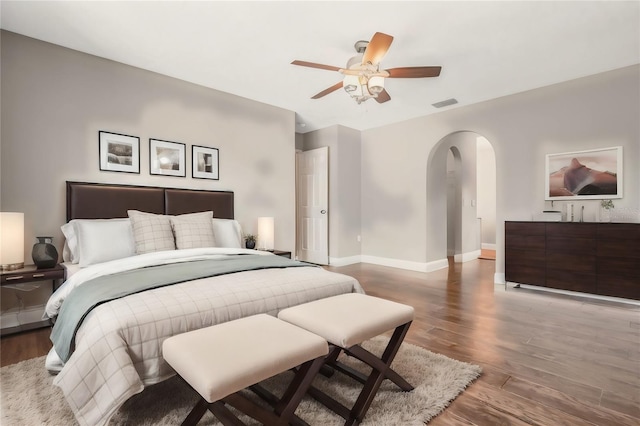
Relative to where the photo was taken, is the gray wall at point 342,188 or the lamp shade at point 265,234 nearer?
the lamp shade at point 265,234

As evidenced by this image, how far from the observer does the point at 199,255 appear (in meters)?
2.92

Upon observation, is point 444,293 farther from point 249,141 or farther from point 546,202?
point 249,141

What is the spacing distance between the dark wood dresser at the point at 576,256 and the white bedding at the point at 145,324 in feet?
10.2

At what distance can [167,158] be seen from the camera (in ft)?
12.8

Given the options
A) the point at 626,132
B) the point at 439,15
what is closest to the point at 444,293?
the point at 626,132

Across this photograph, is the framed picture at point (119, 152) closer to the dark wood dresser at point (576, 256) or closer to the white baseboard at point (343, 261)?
the white baseboard at point (343, 261)

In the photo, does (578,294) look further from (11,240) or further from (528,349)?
(11,240)

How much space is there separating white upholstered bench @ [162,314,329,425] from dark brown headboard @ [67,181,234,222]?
8.34 feet

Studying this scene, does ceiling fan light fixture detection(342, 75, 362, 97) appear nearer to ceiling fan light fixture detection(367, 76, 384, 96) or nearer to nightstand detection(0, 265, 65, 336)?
ceiling fan light fixture detection(367, 76, 384, 96)

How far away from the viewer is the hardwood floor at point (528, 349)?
1.73 m

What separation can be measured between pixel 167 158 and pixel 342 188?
3093 millimetres

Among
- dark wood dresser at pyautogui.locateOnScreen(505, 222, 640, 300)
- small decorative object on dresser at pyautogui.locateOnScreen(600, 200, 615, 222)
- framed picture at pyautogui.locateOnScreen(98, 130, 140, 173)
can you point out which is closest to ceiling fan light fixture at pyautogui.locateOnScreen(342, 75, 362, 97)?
framed picture at pyautogui.locateOnScreen(98, 130, 140, 173)

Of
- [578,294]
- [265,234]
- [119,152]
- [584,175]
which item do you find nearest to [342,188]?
[265,234]

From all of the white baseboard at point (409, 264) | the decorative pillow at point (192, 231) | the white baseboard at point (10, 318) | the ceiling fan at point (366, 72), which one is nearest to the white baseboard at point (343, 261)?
the white baseboard at point (409, 264)
